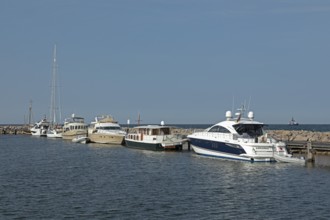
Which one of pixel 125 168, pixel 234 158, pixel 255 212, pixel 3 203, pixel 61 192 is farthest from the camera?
pixel 234 158

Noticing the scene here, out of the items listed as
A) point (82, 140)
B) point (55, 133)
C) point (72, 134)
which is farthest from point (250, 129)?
point (55, 133)

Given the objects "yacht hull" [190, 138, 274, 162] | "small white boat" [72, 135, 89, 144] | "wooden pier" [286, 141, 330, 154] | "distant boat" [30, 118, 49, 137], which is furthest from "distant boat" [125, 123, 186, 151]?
"distant boat" [30, 118, 49, 137]

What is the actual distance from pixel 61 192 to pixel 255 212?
1126 cm

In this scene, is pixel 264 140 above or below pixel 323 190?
above

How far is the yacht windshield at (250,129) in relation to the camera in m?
47.8

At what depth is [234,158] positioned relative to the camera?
152ft

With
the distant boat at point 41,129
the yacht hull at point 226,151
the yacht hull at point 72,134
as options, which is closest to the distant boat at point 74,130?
the yacht hull at point 72,134

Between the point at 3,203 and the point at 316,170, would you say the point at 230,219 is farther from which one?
the point at 316,170

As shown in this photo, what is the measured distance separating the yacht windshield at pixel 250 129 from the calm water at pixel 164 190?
3.60 meters

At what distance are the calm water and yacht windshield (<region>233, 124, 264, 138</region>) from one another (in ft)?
11.8

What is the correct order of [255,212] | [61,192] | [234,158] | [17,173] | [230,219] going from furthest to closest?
[234,158] → [17,173] → [61,192] → [255,212] → [230,219]

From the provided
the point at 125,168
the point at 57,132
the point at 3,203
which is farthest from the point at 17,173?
the point at 57,132

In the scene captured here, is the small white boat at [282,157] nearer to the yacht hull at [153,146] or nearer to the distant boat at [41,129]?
the yacht hull at [153,146]

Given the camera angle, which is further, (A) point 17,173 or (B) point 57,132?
(B) point 57,132
